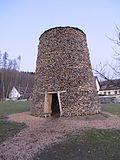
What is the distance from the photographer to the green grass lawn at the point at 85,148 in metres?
7.51

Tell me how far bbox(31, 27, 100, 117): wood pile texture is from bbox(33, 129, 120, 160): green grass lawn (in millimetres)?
6430

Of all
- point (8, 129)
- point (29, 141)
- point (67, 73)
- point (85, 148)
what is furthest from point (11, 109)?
point (85, 148)

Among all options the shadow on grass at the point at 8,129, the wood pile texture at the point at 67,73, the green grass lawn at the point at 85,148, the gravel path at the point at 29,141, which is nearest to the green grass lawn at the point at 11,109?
the wood pile texture at the point at 67,73

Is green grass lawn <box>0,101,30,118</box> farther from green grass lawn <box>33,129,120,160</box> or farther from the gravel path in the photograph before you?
green grass lawn <box>33,129,120,160</box>

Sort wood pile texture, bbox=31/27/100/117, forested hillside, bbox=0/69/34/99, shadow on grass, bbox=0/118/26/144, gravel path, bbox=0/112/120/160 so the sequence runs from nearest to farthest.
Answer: gravel path, bbox=0/112/120/160 < shadow on grass, bbox=0/118/26/144 < wood pile texture, bbox=31/27/100/117 < forested hillside, bbox=0/69/34/99

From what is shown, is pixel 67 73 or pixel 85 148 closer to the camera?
pixel 85 148

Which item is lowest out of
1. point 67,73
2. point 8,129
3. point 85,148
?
point 85,148

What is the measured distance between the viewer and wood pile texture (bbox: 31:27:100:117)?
16781 millimetres

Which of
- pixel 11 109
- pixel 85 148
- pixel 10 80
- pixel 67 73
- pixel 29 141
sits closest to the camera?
→ pixel 85 148

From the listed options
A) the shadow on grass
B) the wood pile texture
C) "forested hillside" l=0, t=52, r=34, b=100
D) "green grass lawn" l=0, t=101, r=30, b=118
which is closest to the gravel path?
the shadow on grass

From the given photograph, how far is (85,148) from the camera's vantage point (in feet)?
27.4

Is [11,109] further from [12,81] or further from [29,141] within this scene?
[12,81]

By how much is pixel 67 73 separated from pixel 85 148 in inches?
363

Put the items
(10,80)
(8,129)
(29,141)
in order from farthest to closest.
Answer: (10,80) → (8,129) → (29,141)
